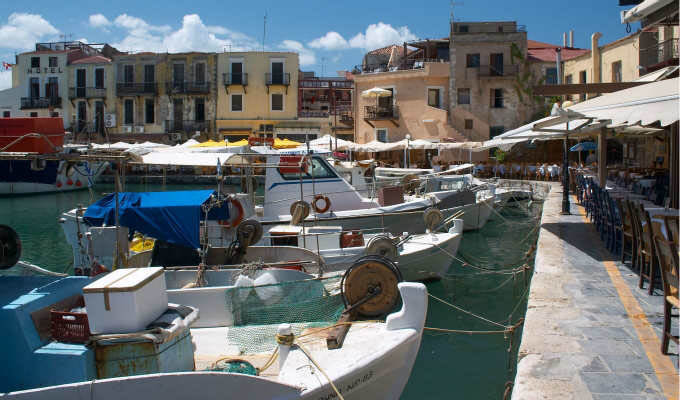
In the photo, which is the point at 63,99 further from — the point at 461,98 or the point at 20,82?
the point at 461,98

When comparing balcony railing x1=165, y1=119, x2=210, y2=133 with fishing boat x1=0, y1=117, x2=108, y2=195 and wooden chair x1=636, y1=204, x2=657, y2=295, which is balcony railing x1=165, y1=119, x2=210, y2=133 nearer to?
fishing boat x1=0, y1=117, x2=108, y2=195

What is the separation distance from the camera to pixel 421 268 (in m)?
11.5

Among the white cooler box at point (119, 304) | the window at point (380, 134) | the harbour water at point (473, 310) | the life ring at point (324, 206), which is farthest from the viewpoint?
the window at point (380, 134)

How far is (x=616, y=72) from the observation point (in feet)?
101

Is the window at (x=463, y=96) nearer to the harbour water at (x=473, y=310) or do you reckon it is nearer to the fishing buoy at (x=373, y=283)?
the harbour water at (x=473, y=310)

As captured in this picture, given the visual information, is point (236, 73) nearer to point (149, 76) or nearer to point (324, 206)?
point (149, 76)

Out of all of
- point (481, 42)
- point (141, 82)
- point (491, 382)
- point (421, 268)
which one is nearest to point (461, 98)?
point (481, 42)

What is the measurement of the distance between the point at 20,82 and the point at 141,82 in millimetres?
11168

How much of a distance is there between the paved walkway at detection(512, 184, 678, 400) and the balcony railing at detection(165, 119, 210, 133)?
128 ft

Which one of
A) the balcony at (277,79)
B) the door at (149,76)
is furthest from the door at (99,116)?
the balcony at (277,79)

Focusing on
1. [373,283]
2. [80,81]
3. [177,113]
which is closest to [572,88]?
[373,283]

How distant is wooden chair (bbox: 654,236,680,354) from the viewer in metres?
4.55

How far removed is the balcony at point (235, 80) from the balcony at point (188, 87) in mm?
1460

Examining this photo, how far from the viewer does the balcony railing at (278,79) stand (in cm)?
4375
